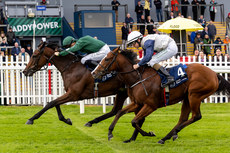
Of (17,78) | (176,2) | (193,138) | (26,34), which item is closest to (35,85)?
(17,78)

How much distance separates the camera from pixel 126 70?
10898 millimetres

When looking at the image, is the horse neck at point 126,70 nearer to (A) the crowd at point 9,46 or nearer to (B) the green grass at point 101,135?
(B) the green grass at point 101,135

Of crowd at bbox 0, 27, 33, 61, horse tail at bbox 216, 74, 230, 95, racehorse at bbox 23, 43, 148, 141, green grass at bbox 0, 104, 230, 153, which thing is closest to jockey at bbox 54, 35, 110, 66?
racehorse at bbox 23, 43, 148, 141

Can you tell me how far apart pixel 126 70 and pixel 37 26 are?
17.3m

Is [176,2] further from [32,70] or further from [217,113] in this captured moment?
[32,70]

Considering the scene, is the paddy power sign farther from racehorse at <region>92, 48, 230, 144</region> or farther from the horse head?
racehorse at <region>92, 48, 230, 144</region>

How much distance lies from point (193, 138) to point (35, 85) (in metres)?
7.44

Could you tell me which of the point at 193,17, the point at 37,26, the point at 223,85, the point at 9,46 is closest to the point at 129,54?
the point at 223,85

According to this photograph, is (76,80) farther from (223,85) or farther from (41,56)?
(223,85)

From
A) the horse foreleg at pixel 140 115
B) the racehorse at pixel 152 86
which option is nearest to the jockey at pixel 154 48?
the racehorse at pixel 152 86

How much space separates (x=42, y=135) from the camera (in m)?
11.7

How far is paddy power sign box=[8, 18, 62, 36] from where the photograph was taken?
27.2 meters

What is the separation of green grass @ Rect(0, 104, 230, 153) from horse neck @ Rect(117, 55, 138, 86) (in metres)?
1.15

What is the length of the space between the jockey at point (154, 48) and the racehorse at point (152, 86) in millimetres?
166
